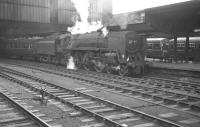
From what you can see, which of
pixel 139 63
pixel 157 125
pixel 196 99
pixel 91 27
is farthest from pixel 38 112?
pixel 91 27

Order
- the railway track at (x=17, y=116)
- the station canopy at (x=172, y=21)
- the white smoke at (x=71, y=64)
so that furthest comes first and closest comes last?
the white smoke at (x=71, y=64)
the station canopy at (x=172, y=21)
the railway track at (x=17, y=116)

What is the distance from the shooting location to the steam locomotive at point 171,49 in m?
20.9

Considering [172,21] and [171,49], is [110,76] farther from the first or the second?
[171,49]

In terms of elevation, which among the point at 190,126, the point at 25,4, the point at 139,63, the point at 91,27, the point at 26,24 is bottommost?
the point at 190,126

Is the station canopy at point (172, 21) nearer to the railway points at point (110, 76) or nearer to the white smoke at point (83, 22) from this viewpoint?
the railway points at point (110, 76)

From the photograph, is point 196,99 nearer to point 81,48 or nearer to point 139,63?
point 139,63

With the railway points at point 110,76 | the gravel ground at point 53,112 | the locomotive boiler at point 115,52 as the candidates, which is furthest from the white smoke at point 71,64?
the gravel ground at point 53,112

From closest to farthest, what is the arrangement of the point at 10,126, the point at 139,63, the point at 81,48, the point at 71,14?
the point at 10,126, the point at 139,63, the point at 81,48, the point at 71,14

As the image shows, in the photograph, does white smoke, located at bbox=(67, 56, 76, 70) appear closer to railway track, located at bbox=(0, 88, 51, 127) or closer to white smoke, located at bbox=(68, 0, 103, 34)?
white smoke, located at bbox=(68, 0, 103, 34)

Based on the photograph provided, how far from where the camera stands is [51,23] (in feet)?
145

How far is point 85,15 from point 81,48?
4263 millimetres

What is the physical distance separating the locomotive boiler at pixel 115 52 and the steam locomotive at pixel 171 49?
6.68m

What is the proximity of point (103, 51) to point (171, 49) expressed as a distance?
9.81m

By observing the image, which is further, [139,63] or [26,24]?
[26,24]
